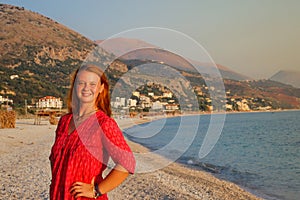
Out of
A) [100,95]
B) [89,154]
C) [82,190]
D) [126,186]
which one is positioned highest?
[100,95]

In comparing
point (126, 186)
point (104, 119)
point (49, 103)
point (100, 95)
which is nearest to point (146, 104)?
point (126, 186)

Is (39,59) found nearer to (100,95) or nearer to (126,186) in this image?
(126,186)

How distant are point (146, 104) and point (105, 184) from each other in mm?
7574

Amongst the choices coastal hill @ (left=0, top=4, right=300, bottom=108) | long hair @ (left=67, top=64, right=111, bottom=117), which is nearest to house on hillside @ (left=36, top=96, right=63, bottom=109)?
coastal hill @ (left=0, top=4, right=300, bottom=108)

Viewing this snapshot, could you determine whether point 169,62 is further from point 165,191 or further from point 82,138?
point 165,191

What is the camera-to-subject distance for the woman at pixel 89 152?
6.05 ft

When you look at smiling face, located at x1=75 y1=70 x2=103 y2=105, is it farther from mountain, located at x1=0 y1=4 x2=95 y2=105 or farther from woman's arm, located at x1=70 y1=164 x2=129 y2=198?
mountain, located at x1=0 y1=4 x2=95 y2=105

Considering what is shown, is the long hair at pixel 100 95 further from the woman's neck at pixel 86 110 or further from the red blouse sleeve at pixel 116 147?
the red blouse sleeve at pixel 116 147

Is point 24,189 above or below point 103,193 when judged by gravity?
below

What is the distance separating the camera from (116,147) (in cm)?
184

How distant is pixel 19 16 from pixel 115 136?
103 m

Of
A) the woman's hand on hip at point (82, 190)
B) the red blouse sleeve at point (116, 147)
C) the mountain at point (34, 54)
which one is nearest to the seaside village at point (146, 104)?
the red blouse sleeve at point (116, 147)

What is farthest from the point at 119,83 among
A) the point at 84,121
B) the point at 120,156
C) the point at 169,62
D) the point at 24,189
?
the point at 24,189

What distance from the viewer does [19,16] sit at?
97.1 meters
